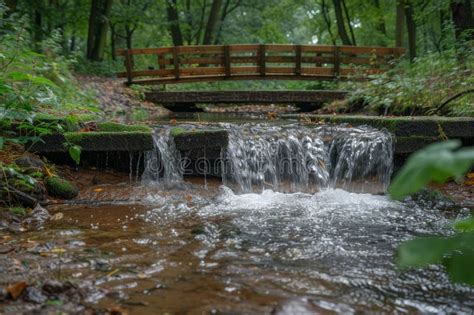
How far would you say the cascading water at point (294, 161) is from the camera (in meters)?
5.79

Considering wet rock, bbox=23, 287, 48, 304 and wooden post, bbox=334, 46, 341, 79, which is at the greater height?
wooden post, bbox=334, 46, 341, 79

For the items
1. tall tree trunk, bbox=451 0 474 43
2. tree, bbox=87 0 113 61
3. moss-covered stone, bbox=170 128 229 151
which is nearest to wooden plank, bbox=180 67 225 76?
tree, bbox=87 0 113 61

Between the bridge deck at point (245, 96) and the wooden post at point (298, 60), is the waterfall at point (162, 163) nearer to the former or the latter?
the bridge deck at point (245, 96)

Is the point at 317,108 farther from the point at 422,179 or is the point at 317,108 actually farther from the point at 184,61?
the point at 422,179

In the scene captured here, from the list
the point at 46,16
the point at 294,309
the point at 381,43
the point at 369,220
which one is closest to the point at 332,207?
the point at 369,220

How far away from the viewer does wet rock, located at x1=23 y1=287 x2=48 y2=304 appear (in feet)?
7.47

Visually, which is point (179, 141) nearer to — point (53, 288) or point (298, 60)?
point (53, 288)

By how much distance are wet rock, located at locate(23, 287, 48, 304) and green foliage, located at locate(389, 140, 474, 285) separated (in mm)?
1963

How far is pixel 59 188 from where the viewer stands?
15.4 ft

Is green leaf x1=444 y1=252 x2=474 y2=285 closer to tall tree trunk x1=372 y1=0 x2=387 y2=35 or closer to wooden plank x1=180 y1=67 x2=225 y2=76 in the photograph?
wooden plank x1=180 y1=67 x2=225 y2=76

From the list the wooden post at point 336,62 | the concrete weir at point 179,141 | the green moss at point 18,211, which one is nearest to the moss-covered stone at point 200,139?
the concrete weir at point 179,141

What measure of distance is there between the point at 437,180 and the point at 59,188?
445 centimetres

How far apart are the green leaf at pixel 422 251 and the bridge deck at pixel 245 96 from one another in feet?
41.0

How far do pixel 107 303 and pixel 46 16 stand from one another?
54.1 feet
